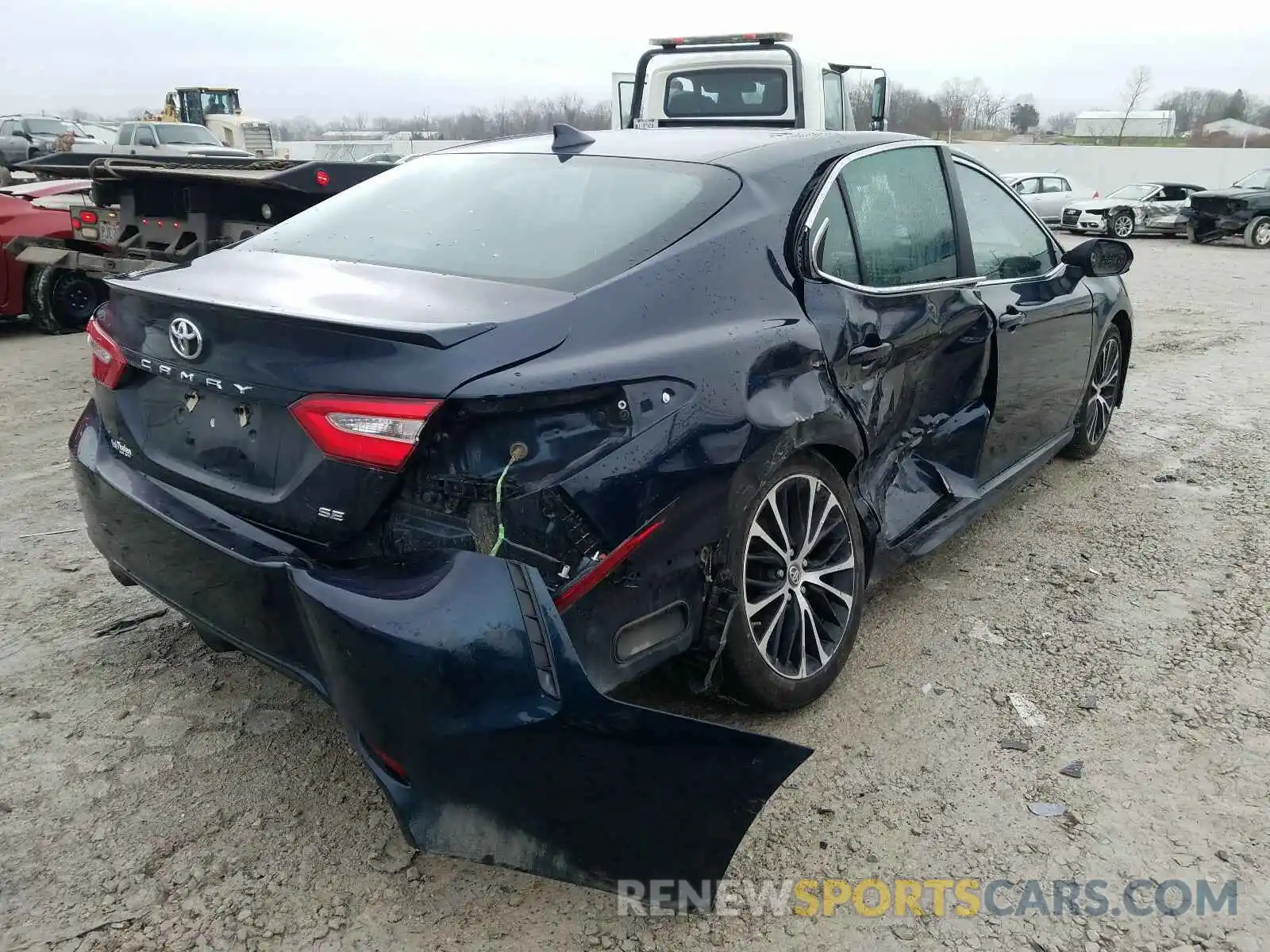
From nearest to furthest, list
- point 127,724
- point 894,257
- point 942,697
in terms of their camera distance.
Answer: point 127,724 → point 942,697 → point 894,257

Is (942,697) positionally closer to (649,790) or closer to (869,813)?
(869,813)

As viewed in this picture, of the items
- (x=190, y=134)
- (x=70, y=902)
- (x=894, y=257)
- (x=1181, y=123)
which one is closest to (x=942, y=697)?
(x=894, y=257)

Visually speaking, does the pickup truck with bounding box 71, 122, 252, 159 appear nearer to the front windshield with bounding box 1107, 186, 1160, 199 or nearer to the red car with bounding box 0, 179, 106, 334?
the red car with bounding box 0, 179, 106, 334

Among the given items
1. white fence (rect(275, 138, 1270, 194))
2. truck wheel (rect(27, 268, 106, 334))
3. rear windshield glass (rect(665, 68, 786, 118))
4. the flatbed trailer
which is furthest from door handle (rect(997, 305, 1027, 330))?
white fence (rect(275, 138, 1270, 194))

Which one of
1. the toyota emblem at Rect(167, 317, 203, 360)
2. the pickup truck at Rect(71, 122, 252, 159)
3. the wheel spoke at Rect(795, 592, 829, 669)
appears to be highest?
the pickup truck at Rect(71, 122, 252, 159)

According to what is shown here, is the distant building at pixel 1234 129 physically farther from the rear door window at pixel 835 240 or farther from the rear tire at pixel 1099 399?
the rear door window at pixel 835 240

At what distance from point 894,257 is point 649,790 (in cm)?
209

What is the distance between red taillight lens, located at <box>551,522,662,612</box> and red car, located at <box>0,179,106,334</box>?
7.64 metres

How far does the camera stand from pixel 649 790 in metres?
2.03

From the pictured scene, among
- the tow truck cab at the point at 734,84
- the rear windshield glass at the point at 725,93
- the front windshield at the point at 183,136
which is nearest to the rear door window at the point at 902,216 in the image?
the tow truck cab at the point at 734,84

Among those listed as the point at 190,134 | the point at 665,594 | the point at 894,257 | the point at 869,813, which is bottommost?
the point at 869,813

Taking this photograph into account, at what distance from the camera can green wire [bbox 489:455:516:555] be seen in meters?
2.08

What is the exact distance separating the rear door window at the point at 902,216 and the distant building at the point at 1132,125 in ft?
196

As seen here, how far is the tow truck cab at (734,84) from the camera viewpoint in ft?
32.0
